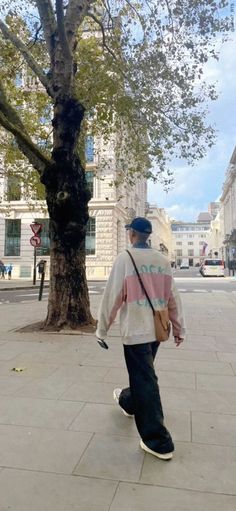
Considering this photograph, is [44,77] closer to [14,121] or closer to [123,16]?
[14,121]

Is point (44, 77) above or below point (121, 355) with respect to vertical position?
above

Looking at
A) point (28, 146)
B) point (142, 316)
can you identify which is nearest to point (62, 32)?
point (28, 146)

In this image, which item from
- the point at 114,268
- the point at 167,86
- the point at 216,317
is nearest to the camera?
the point at 114,268

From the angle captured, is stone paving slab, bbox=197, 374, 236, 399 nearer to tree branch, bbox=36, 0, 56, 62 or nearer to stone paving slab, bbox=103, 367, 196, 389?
stone paving slab, bbox=103, 367, 196, 389

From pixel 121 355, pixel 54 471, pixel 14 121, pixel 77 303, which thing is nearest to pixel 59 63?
pixel 14 121

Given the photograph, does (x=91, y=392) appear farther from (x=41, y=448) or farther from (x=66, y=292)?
(x=66, y=292)

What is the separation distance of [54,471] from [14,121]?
6784 mm

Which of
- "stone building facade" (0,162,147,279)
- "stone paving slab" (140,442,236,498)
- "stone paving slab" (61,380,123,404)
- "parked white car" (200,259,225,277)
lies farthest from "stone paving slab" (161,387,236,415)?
"parked white car" (200,259,225,277)

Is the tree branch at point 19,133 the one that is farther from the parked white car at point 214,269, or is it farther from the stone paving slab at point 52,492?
the parked white car at point 214,269

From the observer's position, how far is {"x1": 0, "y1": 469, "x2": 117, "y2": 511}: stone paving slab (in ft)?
8.15

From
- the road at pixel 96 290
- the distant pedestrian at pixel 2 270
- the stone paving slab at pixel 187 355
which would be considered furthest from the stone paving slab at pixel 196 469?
the distant pedestrian at pixel 2 270

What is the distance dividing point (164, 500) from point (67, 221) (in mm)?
5983

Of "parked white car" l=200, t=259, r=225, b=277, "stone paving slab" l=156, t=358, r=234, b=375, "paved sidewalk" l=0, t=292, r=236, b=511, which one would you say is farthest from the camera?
"parked white car" l=200, t=259, r=225, b=277

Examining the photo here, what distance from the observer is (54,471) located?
113 inches
